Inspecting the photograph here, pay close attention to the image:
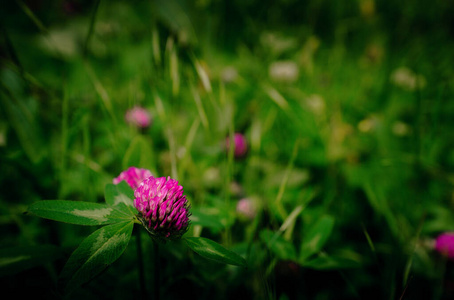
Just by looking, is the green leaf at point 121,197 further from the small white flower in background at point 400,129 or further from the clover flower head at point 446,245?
the small white flower in background at point 400,129

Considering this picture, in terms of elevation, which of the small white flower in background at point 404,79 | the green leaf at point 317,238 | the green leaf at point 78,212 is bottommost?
the green leaf at point 317,238

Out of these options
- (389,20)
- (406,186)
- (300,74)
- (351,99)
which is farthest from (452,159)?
(389,20)

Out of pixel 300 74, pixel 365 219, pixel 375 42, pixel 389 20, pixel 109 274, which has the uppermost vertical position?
pixel 389 20

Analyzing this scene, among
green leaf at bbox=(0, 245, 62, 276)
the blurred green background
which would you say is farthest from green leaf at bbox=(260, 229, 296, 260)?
green leaf at bbox=(0, 245, 62, 276)

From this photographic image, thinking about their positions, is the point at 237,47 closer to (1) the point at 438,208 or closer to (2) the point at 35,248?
(1) the point at 438,208

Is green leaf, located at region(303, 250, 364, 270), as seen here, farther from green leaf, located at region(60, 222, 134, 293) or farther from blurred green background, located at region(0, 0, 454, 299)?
green leaf, located at region(60, 222, 134, 293)

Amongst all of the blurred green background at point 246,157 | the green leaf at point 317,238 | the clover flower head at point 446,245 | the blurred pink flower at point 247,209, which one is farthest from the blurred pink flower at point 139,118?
the clover flower head at point 446,245

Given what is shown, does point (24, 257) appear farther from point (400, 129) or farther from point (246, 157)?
point (400, 129)
